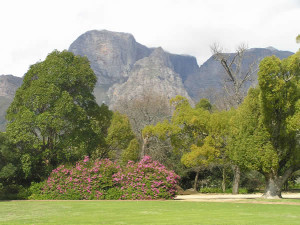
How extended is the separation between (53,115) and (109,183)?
215 inches

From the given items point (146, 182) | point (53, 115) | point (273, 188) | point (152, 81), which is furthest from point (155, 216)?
point (152, 81)

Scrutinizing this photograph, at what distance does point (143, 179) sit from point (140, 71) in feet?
355

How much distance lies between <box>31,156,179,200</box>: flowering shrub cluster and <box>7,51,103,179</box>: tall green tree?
4.66 ft

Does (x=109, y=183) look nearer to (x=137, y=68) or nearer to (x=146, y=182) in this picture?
(x=146, y=182)

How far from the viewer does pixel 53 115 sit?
2156cm

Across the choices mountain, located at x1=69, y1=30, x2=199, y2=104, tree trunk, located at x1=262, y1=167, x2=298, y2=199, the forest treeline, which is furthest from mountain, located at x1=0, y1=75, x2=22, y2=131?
tree trunk, located at x1=262, y1=167, x2=298, y2=199

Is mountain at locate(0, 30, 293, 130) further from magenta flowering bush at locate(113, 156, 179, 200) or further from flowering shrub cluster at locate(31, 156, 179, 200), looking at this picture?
magenta flowering bush at locate(113, 156, 179, 200)

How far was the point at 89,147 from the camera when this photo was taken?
22703 millimetres

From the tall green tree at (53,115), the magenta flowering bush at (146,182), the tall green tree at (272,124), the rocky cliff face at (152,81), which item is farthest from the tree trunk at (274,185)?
the rocky cliff face at (152,81)

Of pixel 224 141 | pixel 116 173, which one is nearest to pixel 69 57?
pixel 116 173

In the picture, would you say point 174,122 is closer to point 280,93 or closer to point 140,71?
point 280,93

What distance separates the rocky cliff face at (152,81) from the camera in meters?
112

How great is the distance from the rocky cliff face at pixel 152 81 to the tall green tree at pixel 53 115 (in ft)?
261

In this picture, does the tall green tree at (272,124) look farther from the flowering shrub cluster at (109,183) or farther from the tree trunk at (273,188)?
the flowering shrub cluster at (109,183)
